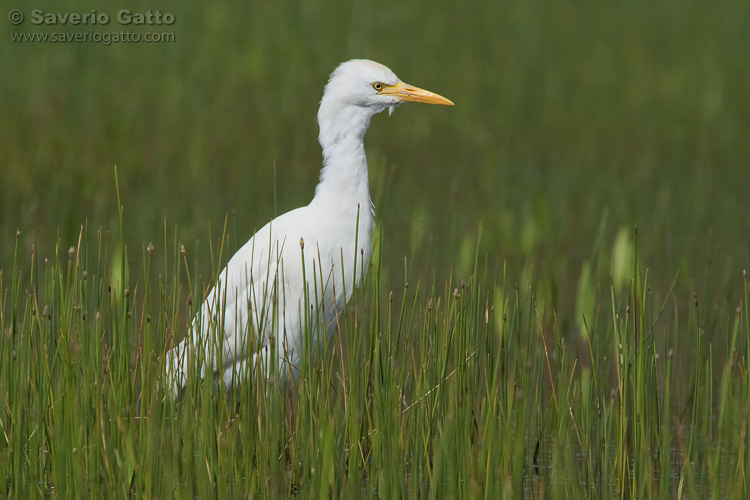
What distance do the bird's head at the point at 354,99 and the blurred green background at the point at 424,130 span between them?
1577mm

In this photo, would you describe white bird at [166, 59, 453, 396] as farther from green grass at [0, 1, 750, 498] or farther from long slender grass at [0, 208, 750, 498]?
long slender grass at [0, 208, 750, 498]

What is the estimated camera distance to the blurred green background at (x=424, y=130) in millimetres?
7820

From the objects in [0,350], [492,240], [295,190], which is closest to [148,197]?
[295,190]

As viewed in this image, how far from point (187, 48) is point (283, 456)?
8.02 meters

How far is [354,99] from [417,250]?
9.79ft

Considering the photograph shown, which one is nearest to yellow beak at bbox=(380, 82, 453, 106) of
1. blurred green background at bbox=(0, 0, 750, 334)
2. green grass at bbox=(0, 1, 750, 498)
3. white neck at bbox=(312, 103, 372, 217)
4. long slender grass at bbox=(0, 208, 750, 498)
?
white neck at bbox=(312, 103, 372, 217)

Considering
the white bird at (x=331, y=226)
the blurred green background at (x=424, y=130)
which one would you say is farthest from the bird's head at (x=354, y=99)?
the blurred green background at (x=424, y=130)

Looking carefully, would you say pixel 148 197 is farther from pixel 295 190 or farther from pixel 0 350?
pixel 0 350

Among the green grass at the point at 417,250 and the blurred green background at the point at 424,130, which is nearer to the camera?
the green grass at the point at 417,250

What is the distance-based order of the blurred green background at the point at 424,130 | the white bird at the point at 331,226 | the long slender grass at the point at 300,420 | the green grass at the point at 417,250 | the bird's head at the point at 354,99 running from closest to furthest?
the long slender grass at the point at 300,420, the green grass at the point at 417,250, the white bird at the point at 331,226, the bird's head at the point at 354,99, the blurred green background at the point at 424,130

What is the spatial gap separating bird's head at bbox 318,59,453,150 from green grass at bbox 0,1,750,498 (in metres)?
0.44

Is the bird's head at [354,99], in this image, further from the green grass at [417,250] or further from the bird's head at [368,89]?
the green grass at [417,250]

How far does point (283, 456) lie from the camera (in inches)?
150

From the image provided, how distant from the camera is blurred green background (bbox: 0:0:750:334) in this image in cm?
782
